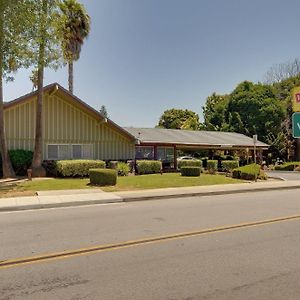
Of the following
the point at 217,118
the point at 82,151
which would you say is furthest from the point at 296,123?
the point at 217,118

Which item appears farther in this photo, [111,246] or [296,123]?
[111,246]

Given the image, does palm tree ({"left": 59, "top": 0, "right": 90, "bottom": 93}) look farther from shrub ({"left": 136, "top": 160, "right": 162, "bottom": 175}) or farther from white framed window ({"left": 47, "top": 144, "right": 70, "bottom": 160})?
shrub ({"left": 136, "top": 160, "right": 162, "bottom": 175})

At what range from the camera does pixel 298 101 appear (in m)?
6.24

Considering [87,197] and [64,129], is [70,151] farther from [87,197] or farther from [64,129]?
[87,197]

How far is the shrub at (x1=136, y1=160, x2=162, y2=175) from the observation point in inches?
1122

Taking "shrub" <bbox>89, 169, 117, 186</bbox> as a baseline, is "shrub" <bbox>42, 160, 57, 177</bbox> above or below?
above

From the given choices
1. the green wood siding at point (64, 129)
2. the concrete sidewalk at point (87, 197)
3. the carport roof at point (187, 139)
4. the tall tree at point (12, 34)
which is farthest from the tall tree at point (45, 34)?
the carport roof at point (187, 139)

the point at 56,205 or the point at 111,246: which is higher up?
the point at 56,205

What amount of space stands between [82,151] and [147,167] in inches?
177

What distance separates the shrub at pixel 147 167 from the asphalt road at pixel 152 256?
16.2 metres

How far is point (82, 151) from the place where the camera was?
93.8 ft

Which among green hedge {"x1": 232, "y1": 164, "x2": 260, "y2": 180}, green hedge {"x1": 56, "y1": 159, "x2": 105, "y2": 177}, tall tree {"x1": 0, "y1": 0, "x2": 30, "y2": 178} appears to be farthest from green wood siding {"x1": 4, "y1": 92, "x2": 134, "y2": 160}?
green hedge {"x1": 232, "y1": 164, "x2": 260, "y2": 180}

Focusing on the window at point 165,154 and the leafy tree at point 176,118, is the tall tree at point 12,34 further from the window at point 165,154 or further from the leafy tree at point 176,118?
the leafy tree at point 176,118

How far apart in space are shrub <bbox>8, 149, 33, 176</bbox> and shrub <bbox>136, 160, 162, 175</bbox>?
706 centimetres
